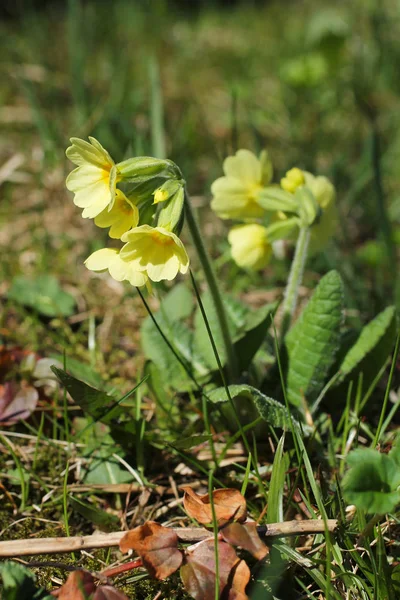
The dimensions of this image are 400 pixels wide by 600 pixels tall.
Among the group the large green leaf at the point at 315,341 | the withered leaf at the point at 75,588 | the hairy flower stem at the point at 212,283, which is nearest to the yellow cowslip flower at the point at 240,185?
the hairy flower stem at the point at 212,283

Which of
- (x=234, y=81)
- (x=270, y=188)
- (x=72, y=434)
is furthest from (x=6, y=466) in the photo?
(x=234, y=81)

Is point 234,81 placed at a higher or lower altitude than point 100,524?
higher

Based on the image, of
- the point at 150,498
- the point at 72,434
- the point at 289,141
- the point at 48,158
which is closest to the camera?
the point at 150,498

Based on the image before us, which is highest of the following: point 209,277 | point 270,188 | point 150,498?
point 270,188

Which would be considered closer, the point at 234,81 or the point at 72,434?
the point at 72,434

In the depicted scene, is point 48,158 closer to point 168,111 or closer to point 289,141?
point 168,111

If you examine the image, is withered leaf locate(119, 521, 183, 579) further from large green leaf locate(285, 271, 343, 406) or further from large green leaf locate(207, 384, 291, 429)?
large green leaf locate(285, 271, 343, 406)

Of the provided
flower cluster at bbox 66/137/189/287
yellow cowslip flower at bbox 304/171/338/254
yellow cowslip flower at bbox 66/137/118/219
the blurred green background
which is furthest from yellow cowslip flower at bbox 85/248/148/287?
the blurred green background

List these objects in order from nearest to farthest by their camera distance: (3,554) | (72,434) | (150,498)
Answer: (3,554) → (150,498) → (72,434)
